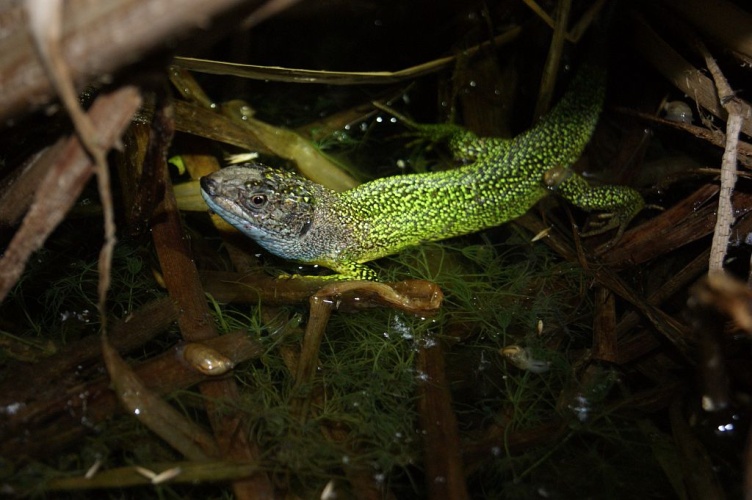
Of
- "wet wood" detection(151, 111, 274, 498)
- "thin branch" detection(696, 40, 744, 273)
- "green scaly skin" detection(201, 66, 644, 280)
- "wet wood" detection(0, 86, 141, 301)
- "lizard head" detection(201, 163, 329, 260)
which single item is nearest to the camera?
"wet wood" detection(0, 86, 141, 301)

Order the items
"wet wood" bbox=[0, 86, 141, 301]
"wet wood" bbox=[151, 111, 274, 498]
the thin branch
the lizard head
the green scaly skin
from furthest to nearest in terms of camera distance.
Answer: the green scaly skin < the lizard head < the thin branch < "wet wood" bbox=[151, 111, 274, 498] < "wet wood" bbox=[0, 86, 141, 301]

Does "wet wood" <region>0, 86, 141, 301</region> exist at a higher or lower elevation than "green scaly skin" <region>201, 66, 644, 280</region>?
higher

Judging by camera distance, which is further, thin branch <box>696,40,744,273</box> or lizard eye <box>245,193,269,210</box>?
lizard eye <box>245,193,269,210</box>

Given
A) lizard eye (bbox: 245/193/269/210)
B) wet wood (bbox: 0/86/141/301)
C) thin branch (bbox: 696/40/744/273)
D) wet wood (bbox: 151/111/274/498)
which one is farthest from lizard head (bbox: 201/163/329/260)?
thin branch (bbox: 696/40/744/273)

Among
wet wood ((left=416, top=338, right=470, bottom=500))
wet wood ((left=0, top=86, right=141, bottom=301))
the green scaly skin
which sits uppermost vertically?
wet wood ((left=0, top=86, right=141, bottom=301))

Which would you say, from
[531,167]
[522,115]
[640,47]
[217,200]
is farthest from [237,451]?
[640,47]

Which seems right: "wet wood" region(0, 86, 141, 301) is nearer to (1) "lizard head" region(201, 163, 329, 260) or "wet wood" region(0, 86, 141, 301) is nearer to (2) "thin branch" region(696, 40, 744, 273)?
(1) "lizard head" region(201, 163, 329, 260)

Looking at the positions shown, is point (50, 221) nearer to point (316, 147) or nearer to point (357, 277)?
point (357, 277)

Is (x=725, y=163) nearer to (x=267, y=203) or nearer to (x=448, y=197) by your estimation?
(x=448, y=197)
